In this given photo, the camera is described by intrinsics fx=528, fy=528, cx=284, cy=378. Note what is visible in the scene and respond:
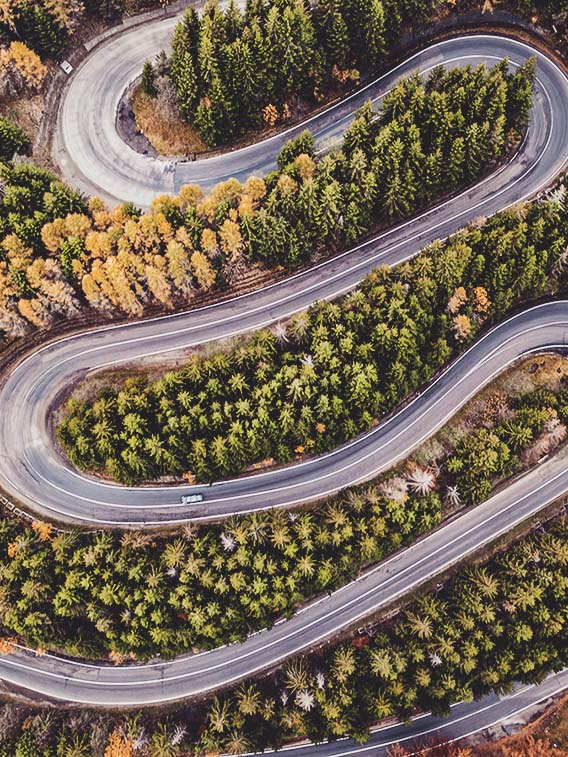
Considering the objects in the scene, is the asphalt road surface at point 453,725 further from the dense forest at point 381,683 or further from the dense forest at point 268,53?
the dense forest at point 268,53

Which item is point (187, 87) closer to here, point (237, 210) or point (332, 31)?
point (237, 210)

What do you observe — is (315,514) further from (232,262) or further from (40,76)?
(40,76)

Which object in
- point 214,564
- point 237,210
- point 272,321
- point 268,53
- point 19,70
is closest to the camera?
point 214,564

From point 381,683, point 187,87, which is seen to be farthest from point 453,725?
point 187,87

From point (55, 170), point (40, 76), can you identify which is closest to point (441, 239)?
point (55, 170)

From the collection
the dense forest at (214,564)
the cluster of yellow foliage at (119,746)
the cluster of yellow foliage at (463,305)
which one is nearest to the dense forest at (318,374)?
the cluster of yellow foliage at (463,305)

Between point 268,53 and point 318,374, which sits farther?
point 268,53

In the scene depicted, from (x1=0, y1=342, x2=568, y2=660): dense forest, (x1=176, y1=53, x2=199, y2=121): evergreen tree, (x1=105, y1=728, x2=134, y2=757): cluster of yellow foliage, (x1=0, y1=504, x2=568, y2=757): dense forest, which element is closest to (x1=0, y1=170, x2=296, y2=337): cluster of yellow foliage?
(x1=176, y1=53, x2=199, y2=121): evergreen tree
